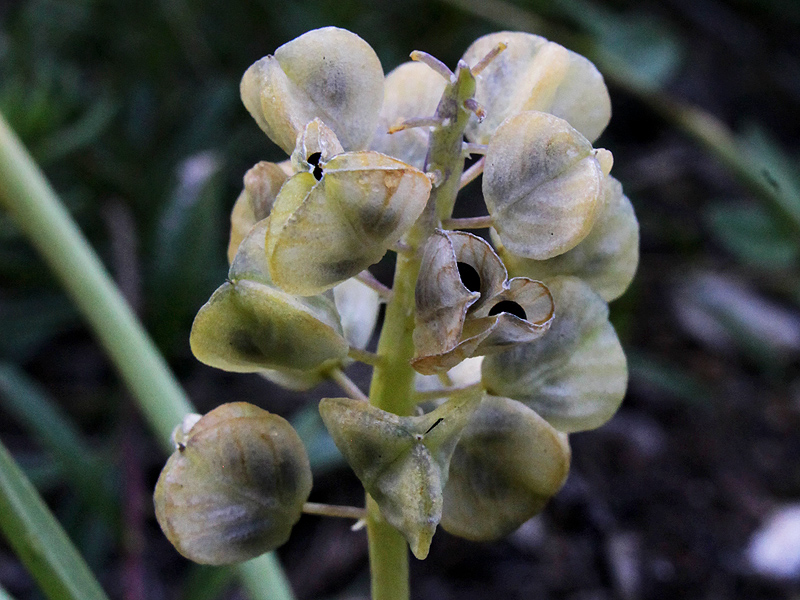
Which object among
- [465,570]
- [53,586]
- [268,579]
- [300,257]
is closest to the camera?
[300,257]

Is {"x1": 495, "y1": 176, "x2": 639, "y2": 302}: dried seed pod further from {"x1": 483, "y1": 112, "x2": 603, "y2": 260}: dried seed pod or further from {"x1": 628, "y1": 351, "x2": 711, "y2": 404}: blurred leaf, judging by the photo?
{"x1": 628, "y1": 351, "x2": 711, "y2": 404}: blurred leaf

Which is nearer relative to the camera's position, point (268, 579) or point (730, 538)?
point (268, 579)

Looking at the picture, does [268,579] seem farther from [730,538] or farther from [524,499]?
[730,538]

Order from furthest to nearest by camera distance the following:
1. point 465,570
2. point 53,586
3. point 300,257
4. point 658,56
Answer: point 658,56, point 465,570, point 53,586, point 300,257

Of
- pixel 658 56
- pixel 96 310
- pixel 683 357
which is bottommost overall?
pixel 683 357

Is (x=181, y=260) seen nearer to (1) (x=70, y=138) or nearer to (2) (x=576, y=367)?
(1) (x=70, y=138)

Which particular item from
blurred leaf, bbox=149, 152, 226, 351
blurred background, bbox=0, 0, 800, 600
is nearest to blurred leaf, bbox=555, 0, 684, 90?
blurred background, bbox=0, 0, 800, 600

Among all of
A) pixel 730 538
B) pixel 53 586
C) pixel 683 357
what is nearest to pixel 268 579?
pixel 53 586
